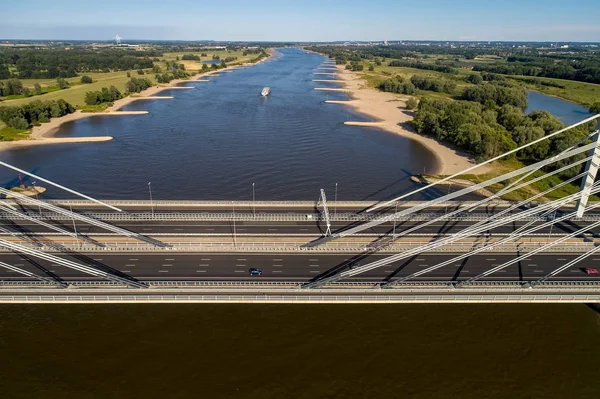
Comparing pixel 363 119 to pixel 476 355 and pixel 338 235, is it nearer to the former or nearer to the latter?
pixel 338 235

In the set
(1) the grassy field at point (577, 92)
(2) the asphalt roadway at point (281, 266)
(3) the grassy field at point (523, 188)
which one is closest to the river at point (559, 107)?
(1) the grassy field at point (577, 92)

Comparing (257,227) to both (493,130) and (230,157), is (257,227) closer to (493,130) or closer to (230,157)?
(230,157)

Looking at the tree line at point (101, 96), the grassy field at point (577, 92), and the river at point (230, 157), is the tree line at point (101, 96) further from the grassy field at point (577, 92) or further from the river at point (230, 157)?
the grassy field at point (577, 92)

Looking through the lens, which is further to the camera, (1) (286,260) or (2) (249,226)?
(2) (249,226)

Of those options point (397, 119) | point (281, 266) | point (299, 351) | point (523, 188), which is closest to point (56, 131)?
point (281, 266)

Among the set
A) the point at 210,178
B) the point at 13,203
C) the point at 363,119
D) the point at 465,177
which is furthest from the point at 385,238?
the point at 363,119

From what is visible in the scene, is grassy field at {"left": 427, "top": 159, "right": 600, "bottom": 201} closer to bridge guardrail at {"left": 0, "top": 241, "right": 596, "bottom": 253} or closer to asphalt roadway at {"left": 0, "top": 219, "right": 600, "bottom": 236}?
asphalt roadway at {"left": 0, "top": 219, "right": 600, "bottom": 236}

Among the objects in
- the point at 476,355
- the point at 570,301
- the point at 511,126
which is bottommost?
the point at 476,355

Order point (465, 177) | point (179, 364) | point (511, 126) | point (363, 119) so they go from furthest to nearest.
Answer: point (363, 119) → point (511, 126) → point (465, 177) → point (179, 364)
